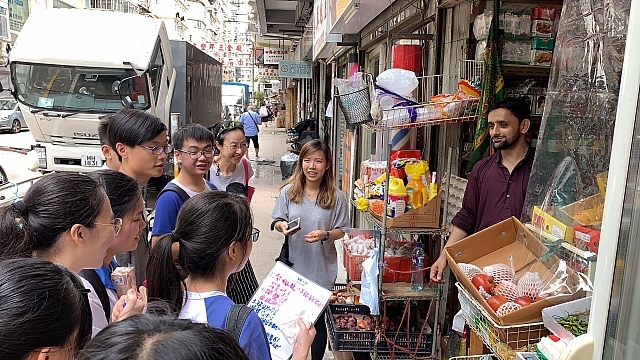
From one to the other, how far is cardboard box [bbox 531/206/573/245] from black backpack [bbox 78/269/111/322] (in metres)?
1.70

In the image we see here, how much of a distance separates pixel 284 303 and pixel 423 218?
4.88ft

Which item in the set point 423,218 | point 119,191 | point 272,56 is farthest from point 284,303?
point 272,56

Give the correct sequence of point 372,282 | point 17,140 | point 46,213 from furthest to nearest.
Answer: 1. point 17,140
2. point 372,282
3. point 46,213

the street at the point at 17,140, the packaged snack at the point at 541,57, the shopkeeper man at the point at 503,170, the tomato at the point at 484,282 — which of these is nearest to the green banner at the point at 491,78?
the shopkeeper man at the point at 503,170

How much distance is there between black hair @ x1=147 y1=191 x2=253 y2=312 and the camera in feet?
5.73

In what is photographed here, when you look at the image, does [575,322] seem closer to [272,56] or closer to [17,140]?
[272,56]

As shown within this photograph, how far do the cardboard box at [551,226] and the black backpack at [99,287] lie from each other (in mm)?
1698

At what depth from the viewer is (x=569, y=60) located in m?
1.98

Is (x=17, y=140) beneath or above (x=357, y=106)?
beneath

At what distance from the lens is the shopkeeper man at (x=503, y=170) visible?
275 cm

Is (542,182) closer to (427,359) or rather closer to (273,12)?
(427,359)

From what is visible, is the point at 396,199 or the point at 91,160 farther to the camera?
the point at 91,160

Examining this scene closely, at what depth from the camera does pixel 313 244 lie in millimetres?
3480

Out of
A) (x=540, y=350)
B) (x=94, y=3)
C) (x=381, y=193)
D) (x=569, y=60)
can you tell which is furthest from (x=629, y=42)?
(x=94, y=3)
